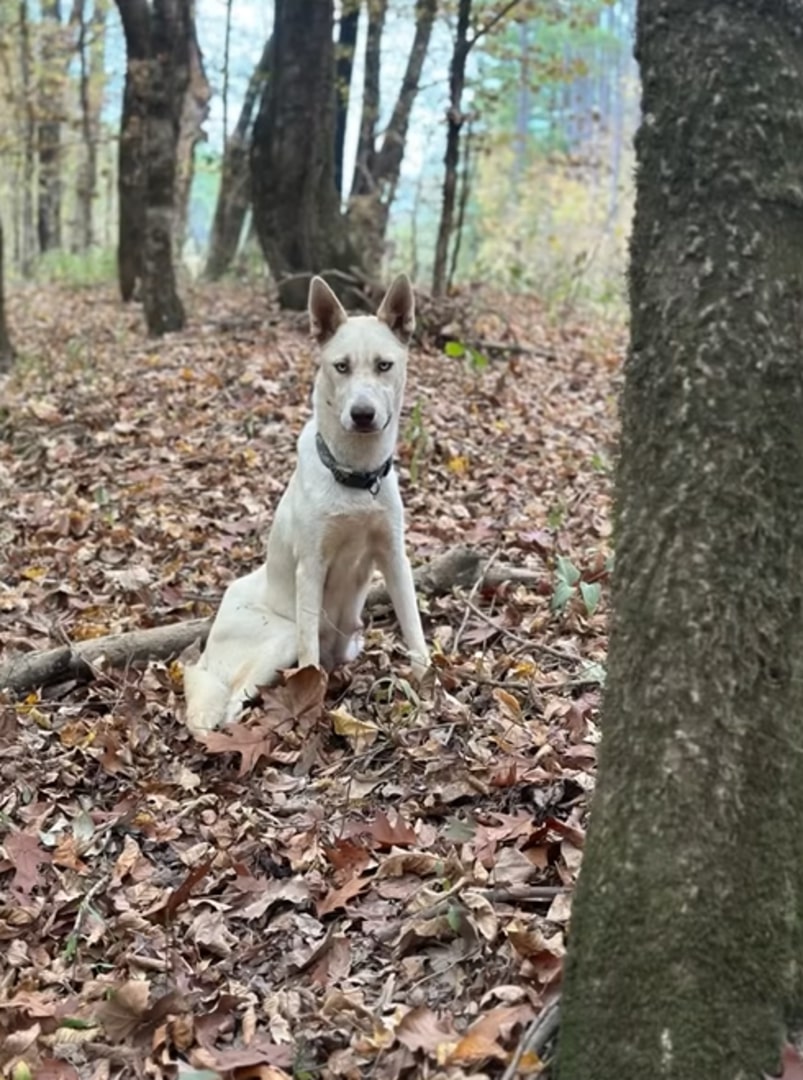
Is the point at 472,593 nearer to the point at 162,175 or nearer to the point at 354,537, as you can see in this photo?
the point at 354,537

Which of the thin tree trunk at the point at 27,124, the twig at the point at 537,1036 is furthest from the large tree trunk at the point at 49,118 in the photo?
the twig at the point at 537,1036

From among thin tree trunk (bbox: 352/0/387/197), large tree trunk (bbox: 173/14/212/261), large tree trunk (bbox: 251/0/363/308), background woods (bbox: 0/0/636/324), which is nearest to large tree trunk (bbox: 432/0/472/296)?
background woods (bbox: 0/0/636/324)

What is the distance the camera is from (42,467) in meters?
8.66

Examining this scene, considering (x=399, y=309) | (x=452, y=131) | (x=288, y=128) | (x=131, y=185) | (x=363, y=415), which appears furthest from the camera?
(x=131, y=185)

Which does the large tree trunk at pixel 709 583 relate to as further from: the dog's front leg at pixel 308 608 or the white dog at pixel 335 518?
the dog's front leg at pixel 308 608

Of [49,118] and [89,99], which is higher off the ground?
[89,99]

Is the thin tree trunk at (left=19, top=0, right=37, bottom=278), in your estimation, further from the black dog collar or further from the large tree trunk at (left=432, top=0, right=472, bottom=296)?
the black dog collar

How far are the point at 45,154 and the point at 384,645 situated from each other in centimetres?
2242

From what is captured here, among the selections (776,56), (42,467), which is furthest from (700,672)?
(42,467)

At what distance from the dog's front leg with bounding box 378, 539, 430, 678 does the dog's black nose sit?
60cm

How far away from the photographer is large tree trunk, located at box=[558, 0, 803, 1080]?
6.89ft

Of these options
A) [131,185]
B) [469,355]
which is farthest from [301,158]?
[131,185]

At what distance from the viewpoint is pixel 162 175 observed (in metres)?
12.1

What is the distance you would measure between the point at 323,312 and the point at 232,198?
50.2 ft
